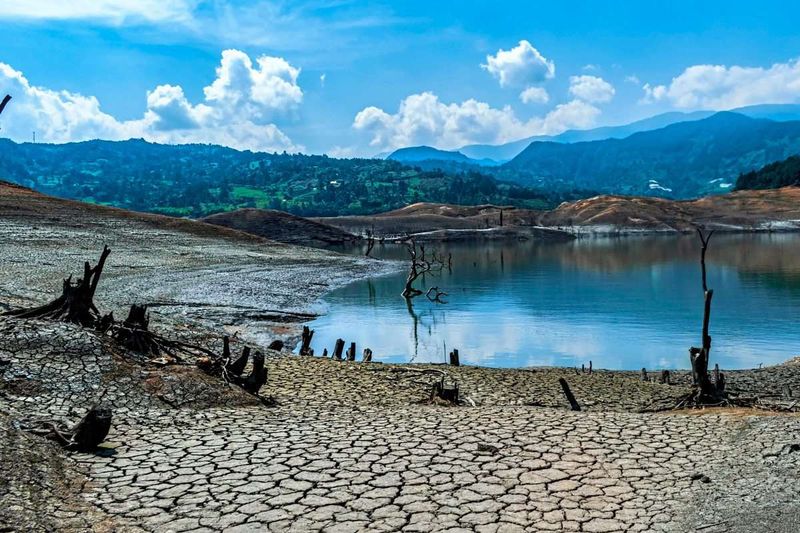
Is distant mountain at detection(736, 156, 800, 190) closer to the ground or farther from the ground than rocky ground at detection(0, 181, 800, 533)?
farther from the ground

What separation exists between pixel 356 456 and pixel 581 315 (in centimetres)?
3888

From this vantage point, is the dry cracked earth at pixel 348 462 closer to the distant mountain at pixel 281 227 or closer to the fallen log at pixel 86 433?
the fallen log at pixel 86 433

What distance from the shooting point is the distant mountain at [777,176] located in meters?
175

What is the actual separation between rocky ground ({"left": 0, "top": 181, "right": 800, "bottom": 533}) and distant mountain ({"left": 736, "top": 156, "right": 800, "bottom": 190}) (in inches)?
7010

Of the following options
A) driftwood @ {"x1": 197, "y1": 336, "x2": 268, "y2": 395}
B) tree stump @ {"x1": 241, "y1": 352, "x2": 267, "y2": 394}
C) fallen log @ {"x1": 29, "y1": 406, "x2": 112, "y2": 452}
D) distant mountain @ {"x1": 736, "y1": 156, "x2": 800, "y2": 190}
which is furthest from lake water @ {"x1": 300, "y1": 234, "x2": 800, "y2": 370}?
distant mountain @ {"x1": 736, "y1": 156, "x2": 800, "y2": 190}

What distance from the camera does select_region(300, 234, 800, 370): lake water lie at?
35.5 meters

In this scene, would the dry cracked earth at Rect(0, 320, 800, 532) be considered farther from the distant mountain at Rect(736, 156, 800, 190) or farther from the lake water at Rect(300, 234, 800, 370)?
the distant mountain at Rect(736, 156, 800, 190)

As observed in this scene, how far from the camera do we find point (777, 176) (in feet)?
593

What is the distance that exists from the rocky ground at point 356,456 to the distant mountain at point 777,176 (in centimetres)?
17807

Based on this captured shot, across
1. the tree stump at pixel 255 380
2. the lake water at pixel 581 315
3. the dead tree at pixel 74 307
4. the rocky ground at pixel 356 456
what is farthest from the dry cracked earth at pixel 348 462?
the lake water at pixel 581 315

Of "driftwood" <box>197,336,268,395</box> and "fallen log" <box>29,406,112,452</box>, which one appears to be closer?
"fallen log" <box>29,406,112,452</box>

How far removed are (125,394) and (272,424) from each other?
134 inches

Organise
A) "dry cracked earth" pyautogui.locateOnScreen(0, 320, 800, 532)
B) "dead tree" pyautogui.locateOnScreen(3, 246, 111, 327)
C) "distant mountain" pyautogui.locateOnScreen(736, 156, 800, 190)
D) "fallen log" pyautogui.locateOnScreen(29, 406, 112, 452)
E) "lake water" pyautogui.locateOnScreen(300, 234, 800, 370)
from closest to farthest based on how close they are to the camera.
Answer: "dry cracked earth" pyautogui.locateOnScreen(0, 320, 800, 532)
"fallen log" pyautogui.locateOnScreen(29, 406, 112, 452)
"dead tree" pyautogui.locateOnScreen(3, 246, 111, 327)
"lake water" pyautogui.locateOnScreen(300, 234, 800, 370)
"distant mountain" pyautogui.locateOnScreen(736, 156, 800, 190)

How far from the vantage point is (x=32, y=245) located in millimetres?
58062
